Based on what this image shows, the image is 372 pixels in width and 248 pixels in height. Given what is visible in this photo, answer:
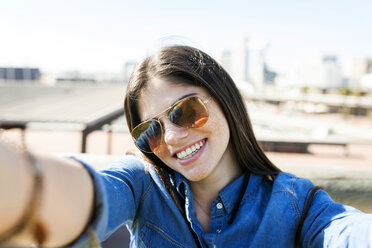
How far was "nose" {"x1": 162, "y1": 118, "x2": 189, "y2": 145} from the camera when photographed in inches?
48.0

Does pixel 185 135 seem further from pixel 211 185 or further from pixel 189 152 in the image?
pixel 211 185

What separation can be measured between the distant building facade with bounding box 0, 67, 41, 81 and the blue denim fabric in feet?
268

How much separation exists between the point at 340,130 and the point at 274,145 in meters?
7.76

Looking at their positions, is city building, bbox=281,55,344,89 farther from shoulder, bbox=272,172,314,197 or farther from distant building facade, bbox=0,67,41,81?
distant building facade, bbox=0,67,41,81

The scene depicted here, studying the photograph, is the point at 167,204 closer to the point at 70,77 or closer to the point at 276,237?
the point at 276,237

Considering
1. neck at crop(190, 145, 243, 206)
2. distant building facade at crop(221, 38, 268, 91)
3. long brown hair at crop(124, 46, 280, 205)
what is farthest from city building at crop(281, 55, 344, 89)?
neck at crop(190, 145, 243, 206)

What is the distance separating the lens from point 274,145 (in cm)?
748

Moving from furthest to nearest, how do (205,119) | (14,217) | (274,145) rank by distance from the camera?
(274,145) → (205,119) → (14,217)

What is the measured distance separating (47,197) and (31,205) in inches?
2.3

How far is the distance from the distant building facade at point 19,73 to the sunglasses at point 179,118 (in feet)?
268

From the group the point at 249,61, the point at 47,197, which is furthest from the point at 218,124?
the point at 249,61

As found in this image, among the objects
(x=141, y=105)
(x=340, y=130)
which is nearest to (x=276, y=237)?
(x=141, y=105)

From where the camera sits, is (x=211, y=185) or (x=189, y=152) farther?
(x=211, y=185)

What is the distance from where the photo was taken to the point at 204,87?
1.29 m
